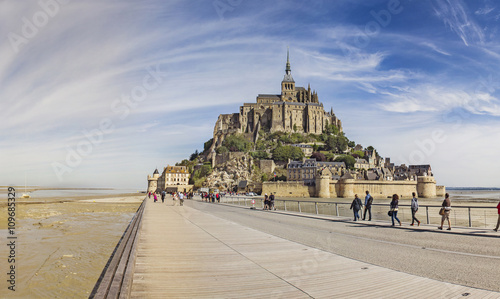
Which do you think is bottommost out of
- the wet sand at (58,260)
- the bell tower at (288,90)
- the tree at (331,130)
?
the wet sand at (58,260)

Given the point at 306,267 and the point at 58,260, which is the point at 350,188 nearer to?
the point at 58,260

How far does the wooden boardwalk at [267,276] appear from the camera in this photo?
4391 mm

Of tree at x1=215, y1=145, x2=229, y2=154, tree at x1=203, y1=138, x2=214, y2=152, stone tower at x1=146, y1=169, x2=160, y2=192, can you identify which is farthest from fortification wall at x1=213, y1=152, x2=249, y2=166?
stone tower at x1=146, y1=169, x2=160, y2=192

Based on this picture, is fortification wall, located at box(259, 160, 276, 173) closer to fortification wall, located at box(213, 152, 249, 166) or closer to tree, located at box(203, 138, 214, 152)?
fortification wall, located at box(213, 152, 249, 166)

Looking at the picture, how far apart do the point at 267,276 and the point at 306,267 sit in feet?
3.03

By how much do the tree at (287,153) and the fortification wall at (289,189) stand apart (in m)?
19.3

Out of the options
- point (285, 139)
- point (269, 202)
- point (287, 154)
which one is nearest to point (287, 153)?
point (287, 154)

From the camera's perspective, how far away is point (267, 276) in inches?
206

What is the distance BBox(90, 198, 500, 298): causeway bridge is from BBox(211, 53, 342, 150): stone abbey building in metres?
101

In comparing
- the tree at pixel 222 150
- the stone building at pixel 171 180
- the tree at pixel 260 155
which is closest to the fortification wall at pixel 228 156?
the tree at pixel 222 150

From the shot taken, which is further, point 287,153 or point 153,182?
point 153,182

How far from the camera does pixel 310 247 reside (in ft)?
26.1

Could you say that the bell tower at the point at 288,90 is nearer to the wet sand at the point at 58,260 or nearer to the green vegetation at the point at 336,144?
the green vegetation at the point at 336,144

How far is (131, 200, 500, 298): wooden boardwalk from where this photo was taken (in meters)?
4.39
